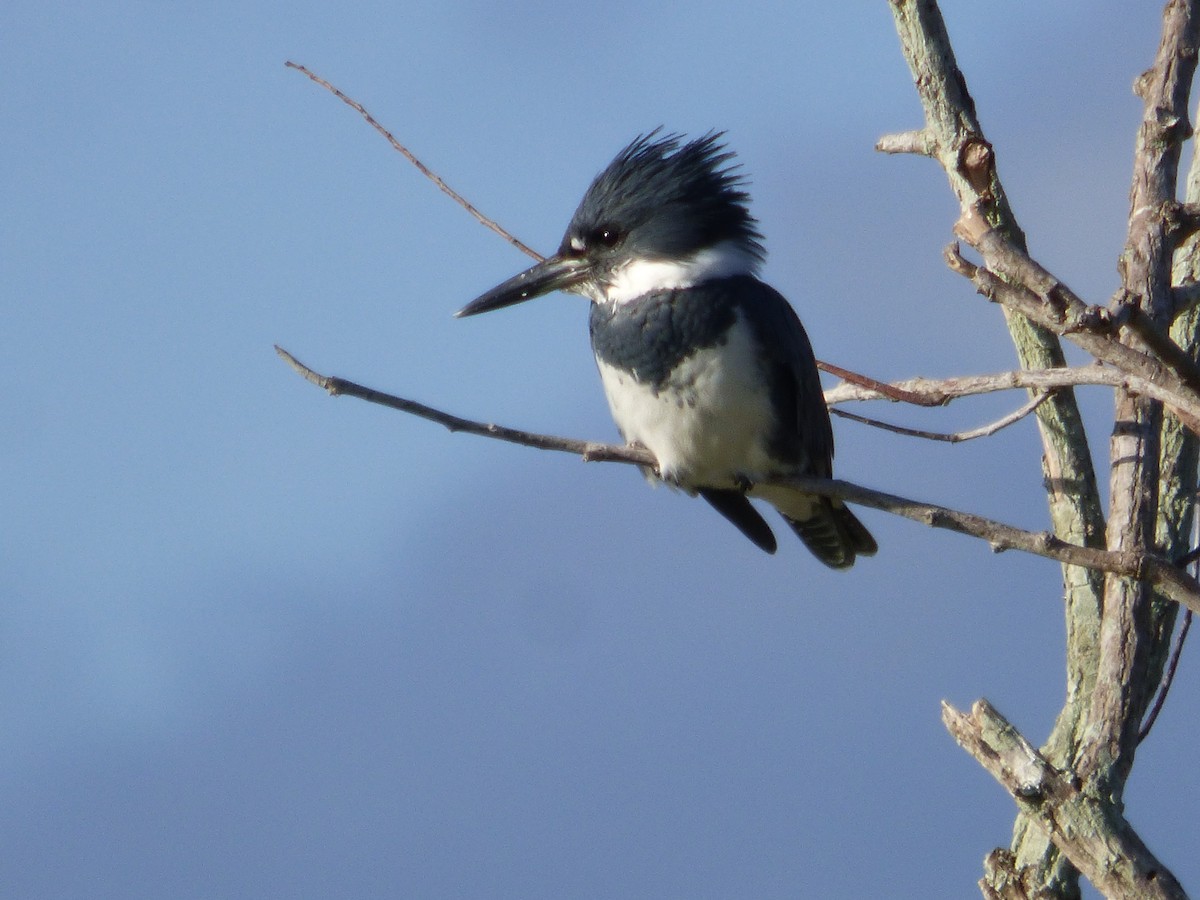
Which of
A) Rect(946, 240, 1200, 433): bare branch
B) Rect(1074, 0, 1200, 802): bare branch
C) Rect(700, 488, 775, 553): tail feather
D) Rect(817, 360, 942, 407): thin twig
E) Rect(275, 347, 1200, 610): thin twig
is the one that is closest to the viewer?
Rect(946, 240, 1200, 433): bare branch

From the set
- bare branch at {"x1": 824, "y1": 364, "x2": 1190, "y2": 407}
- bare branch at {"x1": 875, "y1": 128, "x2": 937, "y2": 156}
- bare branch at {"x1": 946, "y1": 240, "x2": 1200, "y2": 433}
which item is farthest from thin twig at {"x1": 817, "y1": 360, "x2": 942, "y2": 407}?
bare branch at {"x1": 946, "y1": 240, "x2": 1200, "y2": 433}

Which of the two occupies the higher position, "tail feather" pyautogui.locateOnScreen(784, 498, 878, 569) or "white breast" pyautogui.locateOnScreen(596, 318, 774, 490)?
"tail feather" pyautogui.locateOnScreen(784, 498, 878, 569)

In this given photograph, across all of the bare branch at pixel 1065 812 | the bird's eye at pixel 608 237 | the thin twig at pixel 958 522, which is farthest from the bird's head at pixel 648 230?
the bare branch at pixel 1065 812

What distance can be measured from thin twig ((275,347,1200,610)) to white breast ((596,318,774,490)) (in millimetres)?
714

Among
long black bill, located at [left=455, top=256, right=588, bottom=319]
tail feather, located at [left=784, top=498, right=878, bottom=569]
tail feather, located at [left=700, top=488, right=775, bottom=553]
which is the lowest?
tail feather, located at [left=700, top=488, right=775, bottom=553]

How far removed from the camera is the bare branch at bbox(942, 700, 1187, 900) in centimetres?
239

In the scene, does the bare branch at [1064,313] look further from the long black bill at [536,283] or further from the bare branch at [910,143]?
the long black bill at [536,283]

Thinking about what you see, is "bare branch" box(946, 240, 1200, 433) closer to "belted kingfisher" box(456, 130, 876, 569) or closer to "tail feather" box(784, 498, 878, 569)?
"belted kingfisher" box(456, 130, 876, 569)

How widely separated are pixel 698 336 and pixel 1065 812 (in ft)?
4.98

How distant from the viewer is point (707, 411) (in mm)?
3521

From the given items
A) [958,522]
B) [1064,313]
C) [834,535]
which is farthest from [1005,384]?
[834,535]

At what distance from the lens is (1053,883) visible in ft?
10.5

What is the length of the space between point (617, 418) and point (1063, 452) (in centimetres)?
111

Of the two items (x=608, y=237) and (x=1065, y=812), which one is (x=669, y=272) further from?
(x=1065, y=812)
